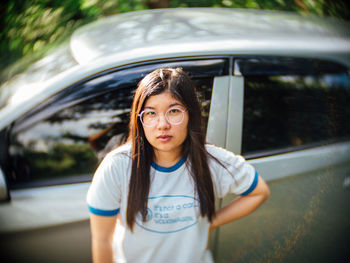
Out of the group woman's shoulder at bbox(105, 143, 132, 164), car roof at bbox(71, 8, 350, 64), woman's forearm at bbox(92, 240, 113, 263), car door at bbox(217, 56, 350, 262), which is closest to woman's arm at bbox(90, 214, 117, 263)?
woman's forearm at bbox(92, 240, 113, 263)

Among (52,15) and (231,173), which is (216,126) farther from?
(52,15)

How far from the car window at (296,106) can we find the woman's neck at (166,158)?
517 millimetres

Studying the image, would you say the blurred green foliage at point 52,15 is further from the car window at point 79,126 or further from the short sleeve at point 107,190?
the short sleeve at point 107,190

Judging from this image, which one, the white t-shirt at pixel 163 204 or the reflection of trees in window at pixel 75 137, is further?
the reflection of trees in window at pixel 75 137

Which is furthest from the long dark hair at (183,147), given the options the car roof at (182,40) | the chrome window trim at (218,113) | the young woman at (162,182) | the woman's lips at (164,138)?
the car roof at (182,40)

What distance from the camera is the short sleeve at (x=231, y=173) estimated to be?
1.27 meters

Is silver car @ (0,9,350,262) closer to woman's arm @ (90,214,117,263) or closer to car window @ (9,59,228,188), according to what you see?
car window @ (9,59,228,188)

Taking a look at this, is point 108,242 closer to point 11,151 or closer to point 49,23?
point 11,151

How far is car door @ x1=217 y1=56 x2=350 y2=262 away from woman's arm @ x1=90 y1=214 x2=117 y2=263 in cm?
64

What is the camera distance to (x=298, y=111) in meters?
1.65

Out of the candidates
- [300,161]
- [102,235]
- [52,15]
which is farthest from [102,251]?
[52,15]

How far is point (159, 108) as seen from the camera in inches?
43.8

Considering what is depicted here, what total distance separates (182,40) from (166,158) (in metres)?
0.70

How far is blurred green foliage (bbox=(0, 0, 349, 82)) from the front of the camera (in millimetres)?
2186
